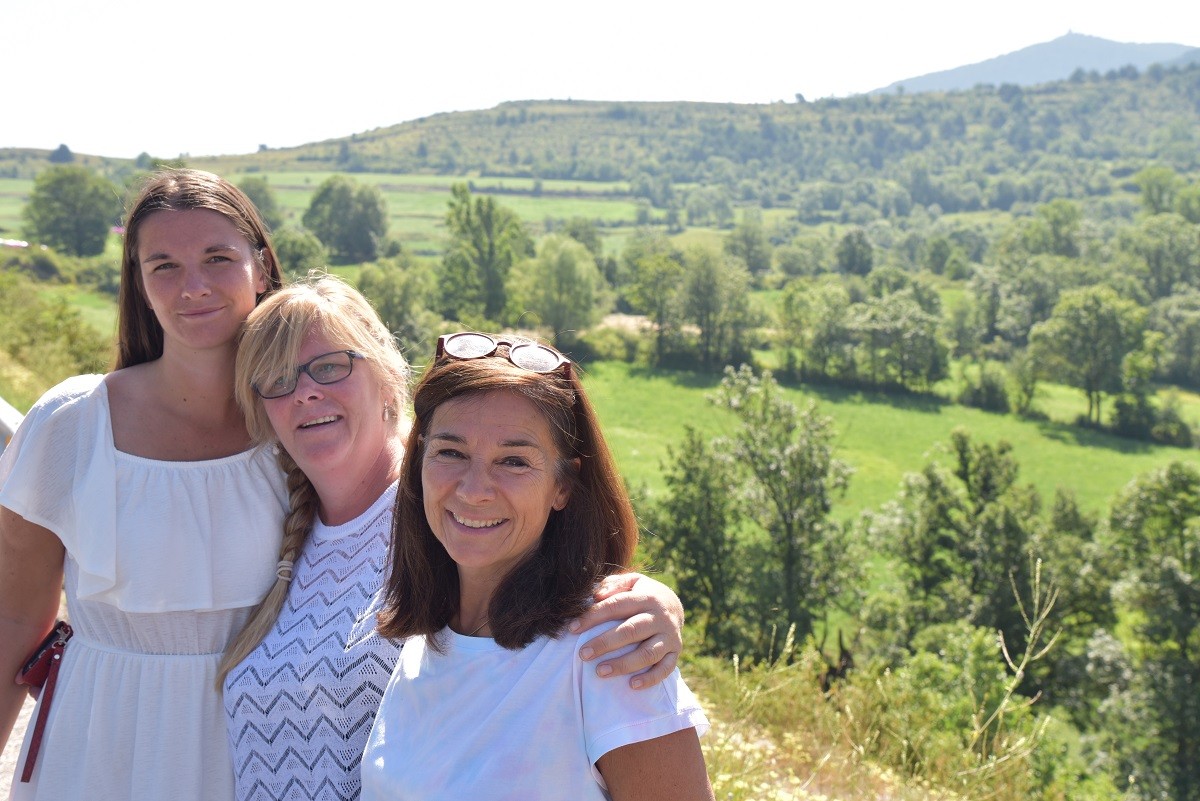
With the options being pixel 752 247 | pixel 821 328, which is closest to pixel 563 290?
pixel 821 328

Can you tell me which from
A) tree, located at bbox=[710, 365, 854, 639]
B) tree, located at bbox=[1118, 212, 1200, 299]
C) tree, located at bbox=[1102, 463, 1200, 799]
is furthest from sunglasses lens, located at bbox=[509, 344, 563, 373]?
tree, located at bbox=[1118, 212, 1200, 299]

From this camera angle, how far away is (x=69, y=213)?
63469mm

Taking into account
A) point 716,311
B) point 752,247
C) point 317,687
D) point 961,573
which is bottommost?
point 961,573

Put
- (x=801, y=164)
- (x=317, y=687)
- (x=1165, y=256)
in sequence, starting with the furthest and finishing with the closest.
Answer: (x=801, y=164) → (x=1165, y=256) → (x=317, y=687)

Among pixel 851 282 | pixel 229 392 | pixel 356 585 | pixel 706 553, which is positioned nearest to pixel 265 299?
pixel 229 392

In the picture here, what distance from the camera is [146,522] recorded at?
8.27ft

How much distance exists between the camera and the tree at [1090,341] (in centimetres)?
5491

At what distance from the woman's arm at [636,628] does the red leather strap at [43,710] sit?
5.33 feet

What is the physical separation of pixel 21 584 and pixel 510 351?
159 centimetres

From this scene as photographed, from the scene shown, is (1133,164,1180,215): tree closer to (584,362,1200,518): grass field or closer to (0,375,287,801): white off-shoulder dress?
(584,362,1200,518): grass field

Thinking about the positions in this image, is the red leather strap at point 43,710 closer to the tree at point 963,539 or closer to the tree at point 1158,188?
the tree at point 963,539

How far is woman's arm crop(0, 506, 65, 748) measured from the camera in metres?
2.55

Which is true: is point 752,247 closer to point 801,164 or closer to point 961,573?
point 961,573

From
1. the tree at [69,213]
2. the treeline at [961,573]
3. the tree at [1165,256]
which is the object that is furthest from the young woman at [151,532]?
the tree at [1165,256]
